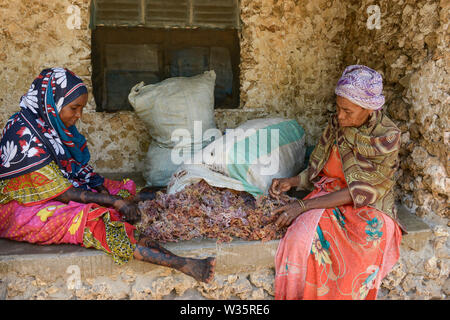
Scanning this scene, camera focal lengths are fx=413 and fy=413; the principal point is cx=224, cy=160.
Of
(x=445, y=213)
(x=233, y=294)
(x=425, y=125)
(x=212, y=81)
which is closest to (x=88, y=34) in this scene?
(x=212, y=81)

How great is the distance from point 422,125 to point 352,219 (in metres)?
Result: 0.75

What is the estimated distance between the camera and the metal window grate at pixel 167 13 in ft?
10.2

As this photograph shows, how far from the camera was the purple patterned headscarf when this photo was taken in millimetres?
2064

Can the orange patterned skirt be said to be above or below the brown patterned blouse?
below

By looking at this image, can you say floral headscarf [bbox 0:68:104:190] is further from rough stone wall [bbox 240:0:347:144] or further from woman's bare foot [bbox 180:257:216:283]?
rough stone wall [bbox 240:0:347:144]

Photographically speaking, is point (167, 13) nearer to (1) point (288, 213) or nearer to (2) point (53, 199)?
(2) point (53, 199)

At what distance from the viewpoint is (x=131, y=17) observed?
3.12 m

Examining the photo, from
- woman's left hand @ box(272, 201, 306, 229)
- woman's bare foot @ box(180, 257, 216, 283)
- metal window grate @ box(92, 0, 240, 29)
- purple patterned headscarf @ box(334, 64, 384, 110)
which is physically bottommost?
woman's bare foot @ box(180, 257, 216, 283)

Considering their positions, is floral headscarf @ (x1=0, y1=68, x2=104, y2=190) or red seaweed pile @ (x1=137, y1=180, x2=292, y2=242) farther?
red seaweed pile @ (x1=137, y1=180, x2=292, y2=242)

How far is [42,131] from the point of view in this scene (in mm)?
2141

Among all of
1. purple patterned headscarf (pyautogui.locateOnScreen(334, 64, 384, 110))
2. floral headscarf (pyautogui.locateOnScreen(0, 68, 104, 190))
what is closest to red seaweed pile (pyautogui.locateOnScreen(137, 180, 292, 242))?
floral headscarf (pyautogui.locateOnScreen(0, 68, 104, 190))

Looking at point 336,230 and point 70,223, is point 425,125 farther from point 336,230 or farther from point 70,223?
point 70,223

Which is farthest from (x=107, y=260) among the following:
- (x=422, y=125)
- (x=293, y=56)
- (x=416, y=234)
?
(x=293, y=56)

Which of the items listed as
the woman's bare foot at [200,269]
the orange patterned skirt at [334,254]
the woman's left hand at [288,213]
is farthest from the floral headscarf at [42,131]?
the orange patterned skirt at [334,254]
